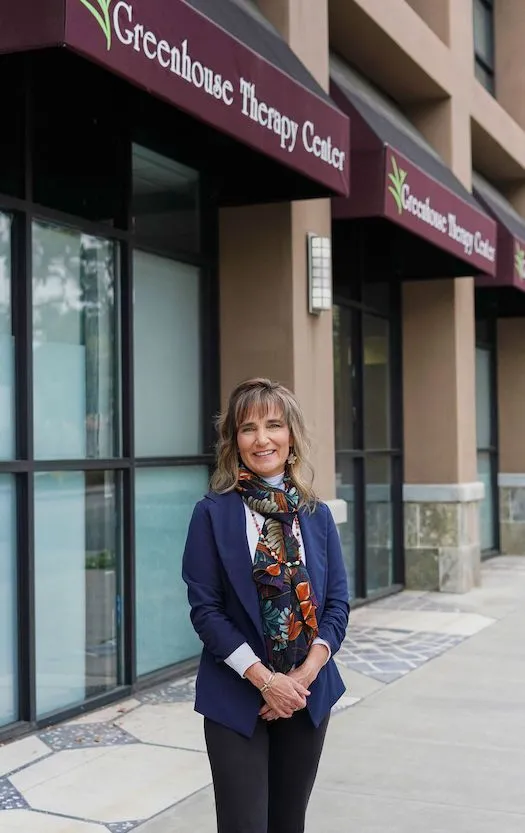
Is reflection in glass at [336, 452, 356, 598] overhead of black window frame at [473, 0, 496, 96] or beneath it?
beneath

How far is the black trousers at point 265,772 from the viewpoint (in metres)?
3.11

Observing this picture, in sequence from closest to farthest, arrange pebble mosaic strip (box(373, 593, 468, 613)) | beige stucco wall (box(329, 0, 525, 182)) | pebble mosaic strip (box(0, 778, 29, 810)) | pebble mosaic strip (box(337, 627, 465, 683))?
pebble mosaic strip (box(0, 778, 29, 810)), pebble mosaic strip (box(337, 627, 465, 683)), beige stucco wall (box(329, 0, 525, 182)), pebble mosaic strip (box(373, 593, 468, 613))

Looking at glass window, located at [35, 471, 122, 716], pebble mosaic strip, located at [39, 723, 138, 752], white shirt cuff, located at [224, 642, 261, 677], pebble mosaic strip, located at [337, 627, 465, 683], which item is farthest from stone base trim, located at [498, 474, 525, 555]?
white shirt cuff, located at [224, 642, 261, 677]

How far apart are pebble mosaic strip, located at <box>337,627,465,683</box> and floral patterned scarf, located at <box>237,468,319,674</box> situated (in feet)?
14.8

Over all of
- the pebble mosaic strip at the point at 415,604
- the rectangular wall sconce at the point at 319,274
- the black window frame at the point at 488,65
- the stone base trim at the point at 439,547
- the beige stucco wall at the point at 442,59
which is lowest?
the pebble mosaic strip at the point at 415,604

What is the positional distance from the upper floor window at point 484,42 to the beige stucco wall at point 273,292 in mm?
7208

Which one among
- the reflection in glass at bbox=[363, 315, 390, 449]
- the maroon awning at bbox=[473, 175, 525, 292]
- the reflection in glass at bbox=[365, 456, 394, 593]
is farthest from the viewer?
the maroon awning at bbox=[473, 175, 525, 292]

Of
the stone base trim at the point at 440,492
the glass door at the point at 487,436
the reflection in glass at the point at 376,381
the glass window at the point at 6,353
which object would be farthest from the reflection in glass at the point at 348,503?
the glass window at the point at 6,353

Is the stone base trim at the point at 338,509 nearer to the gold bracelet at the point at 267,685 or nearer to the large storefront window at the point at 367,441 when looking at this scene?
the large storefront window at the point at 367,441

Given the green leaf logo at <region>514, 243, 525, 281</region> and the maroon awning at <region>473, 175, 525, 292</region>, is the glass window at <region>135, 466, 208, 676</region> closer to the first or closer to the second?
the maroon awning at <region>473, 175, 525, 292</region>

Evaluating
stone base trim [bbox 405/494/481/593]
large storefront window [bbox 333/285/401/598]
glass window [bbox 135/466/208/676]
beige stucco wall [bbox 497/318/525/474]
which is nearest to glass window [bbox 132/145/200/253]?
glass window [bbox 135/466/208/676]

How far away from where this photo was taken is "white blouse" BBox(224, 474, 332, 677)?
3.10 meters

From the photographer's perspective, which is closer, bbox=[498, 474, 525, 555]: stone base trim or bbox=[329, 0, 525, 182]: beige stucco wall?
bbox=[329, 0, 525, 182]: beige stucco wall

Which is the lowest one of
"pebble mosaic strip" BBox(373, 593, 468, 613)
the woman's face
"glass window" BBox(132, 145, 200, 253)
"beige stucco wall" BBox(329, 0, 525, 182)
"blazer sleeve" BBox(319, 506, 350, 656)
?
"pebble mosaic strip" BBox(373, 593, 468, 613)
